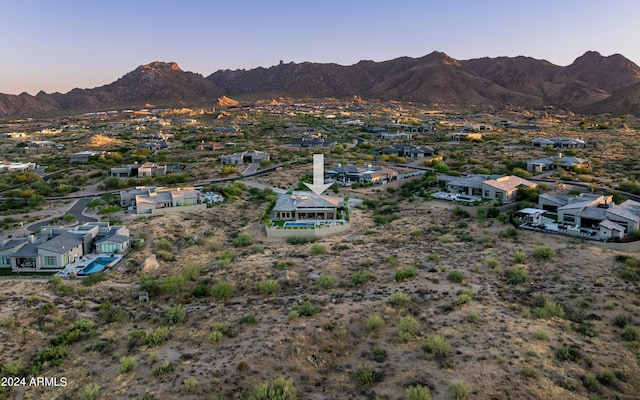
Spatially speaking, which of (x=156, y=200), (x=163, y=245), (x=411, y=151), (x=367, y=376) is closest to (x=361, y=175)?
(x=411, y=151)


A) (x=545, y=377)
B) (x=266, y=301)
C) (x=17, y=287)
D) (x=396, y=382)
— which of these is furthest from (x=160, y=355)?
(x=545, y=377)

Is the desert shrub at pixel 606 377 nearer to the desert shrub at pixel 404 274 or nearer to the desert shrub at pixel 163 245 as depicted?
the desert shrub at pixel 404 274

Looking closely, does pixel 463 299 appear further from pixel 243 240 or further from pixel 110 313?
pixel 243 240

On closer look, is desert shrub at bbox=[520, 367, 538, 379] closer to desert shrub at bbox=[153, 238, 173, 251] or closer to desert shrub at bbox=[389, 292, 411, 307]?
desert shrub at bbox=[389, 292, 411, 307]

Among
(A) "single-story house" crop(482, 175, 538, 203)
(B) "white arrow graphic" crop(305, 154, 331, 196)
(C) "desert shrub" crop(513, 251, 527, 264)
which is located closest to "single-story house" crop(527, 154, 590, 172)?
(A) "single-story house" crop(482, 175, 538, 203)

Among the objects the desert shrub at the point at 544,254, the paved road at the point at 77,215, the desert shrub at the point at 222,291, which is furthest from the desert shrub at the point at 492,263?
the paved road at the point at 77,215

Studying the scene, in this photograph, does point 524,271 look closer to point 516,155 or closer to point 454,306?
point 454,306
